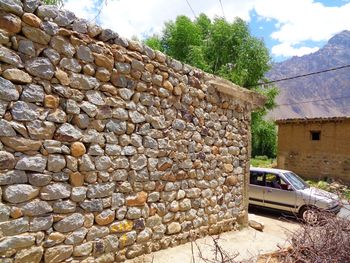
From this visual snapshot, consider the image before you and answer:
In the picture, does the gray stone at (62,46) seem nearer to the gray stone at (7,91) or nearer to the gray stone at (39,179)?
the gray stone at (7,91)

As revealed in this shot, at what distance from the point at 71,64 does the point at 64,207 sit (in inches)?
62.7

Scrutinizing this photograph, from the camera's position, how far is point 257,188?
10.6 meters

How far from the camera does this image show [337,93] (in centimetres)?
12700

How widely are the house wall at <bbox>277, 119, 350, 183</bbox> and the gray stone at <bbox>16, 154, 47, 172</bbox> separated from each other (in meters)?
15.8

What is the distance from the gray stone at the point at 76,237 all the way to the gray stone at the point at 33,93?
1540 millimetres

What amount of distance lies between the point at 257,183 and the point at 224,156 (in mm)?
4798

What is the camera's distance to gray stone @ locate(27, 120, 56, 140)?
3.37 m

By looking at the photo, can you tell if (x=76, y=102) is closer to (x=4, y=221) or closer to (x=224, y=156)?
(x=4, y=221)

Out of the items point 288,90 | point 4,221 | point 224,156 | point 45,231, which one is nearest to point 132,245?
point 45,231

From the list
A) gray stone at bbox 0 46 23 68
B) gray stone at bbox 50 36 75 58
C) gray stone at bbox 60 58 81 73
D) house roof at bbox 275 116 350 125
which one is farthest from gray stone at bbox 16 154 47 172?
house roof at bbox 275 116 350 125

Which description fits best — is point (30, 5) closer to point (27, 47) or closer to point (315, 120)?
point (27, 47)

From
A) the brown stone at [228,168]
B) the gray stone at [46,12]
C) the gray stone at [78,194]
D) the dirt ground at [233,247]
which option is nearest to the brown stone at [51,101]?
the gray stone at [46,12]

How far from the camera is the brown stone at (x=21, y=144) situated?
3193 millimetres

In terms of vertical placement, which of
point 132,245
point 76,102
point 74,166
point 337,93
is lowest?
point 132,245
